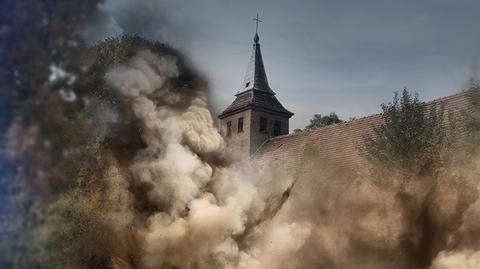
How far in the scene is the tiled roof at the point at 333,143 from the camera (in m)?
38.3

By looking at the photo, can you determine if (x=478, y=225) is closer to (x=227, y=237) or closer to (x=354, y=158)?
(x=227, y=237)

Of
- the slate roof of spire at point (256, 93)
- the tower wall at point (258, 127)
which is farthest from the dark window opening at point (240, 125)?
the tower wall at point (258, 127)

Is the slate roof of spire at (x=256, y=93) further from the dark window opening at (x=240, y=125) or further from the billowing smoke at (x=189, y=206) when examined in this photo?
the billowing smoke at (x=189, y=206)

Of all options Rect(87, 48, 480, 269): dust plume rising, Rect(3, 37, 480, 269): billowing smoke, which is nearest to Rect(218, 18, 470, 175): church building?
Rect(87, 48, 480, 269): dust plume rising

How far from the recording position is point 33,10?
62.5 feet

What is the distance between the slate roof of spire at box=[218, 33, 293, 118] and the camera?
58.9 meters

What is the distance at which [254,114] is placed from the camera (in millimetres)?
57781

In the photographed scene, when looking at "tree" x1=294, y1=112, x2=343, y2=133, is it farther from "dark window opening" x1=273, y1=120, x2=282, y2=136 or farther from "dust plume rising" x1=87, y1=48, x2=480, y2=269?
"dust plume rising" x1=87, y1=48, x2=480, y2=269

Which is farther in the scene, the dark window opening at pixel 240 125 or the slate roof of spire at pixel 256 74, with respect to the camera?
the slate roof of spire at pixel 256 74

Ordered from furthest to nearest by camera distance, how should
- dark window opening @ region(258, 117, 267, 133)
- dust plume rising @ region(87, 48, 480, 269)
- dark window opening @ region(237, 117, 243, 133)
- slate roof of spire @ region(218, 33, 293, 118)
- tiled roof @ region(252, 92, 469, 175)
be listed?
slate roof of spire @ region(218, 33, 293, 118) < dark window opening @ region(237, 117, 243, 133) < dark window opening @ region(258, 117, 267, 133) < tiled roof @ region(252, 92, 469, 175) < dust plume rising @ region(87, 48, 480, 269)

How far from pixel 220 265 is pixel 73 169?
8562mm

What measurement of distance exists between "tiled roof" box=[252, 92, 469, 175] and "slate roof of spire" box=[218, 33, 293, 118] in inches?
279

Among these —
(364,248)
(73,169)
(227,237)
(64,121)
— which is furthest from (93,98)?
(364,248)

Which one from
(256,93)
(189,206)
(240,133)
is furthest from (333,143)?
(189,206)
